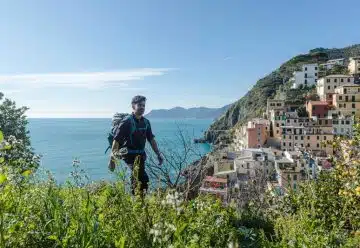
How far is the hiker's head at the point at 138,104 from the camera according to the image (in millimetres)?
4891

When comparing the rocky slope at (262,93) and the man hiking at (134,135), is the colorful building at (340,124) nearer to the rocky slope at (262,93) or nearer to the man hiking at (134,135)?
the rocky slope at (262,93)

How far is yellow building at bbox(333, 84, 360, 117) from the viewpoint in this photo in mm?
53812

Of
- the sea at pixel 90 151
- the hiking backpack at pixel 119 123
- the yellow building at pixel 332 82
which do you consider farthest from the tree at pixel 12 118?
the yellow building at pixel 332 82

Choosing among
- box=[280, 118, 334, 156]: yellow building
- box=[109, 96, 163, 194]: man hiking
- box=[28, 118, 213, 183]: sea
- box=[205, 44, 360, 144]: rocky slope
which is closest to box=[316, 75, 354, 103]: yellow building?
box=[280, 118, 334, 156]: yellow building

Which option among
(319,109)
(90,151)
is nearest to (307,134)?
(319,109)

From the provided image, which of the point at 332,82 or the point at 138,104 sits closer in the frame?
the point at 138,104

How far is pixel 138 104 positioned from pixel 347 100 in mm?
56585

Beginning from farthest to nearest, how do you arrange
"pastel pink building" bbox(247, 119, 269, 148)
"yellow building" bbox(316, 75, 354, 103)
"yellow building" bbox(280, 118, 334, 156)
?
1. "yellow building" bbox(316, 75, 354, 103)
2. "pastel pink building" bbox(247, 119, 269, 148)
3. "yellow building" bbox(280, 118, 334, 156)

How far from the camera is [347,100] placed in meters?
54.2

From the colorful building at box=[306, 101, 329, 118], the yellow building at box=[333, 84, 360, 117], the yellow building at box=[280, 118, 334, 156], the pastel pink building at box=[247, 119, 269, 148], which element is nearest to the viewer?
the yellow building at box=[280, 118, 334, 156]

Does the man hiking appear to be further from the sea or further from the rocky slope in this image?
the rocky slope

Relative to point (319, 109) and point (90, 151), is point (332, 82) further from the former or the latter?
point (90, 151)

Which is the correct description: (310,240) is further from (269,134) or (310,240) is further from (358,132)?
(269,134)

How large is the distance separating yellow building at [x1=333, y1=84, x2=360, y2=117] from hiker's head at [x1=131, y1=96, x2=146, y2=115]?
5579 centimetres
